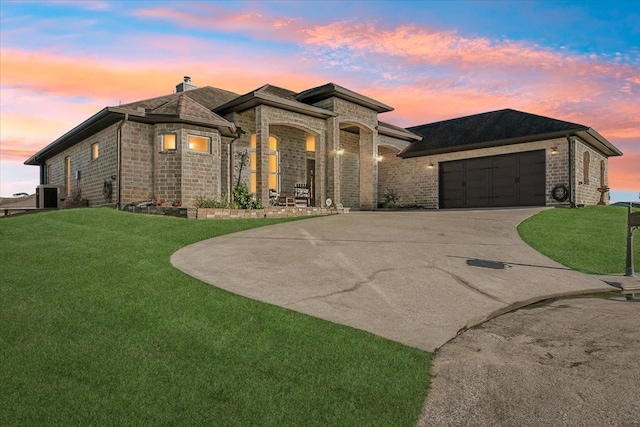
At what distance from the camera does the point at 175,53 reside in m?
12.7

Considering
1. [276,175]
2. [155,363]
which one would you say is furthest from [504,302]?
[276,175]

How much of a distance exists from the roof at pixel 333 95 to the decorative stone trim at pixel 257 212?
5.60m

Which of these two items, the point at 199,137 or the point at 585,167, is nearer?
the point at 199,137

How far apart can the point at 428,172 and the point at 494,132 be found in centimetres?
423

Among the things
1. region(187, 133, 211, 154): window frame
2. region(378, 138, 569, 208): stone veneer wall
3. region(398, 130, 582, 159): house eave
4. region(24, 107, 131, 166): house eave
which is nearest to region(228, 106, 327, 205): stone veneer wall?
region(187, 133, 211, 154): window frame

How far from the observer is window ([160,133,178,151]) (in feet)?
49.7

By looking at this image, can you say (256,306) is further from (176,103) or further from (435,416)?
(176,103)

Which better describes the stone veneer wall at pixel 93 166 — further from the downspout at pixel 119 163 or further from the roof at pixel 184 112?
the roof at pixel 184 112

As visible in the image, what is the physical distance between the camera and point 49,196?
2036 cm

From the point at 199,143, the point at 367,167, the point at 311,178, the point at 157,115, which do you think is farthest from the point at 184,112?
the point at 367,167

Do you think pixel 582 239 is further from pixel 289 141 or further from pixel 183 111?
pixel 183 111

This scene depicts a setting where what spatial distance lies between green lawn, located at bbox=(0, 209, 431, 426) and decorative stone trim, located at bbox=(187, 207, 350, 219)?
672cm

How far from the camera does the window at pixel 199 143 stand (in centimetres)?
1541

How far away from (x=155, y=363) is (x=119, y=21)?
10.3 m
